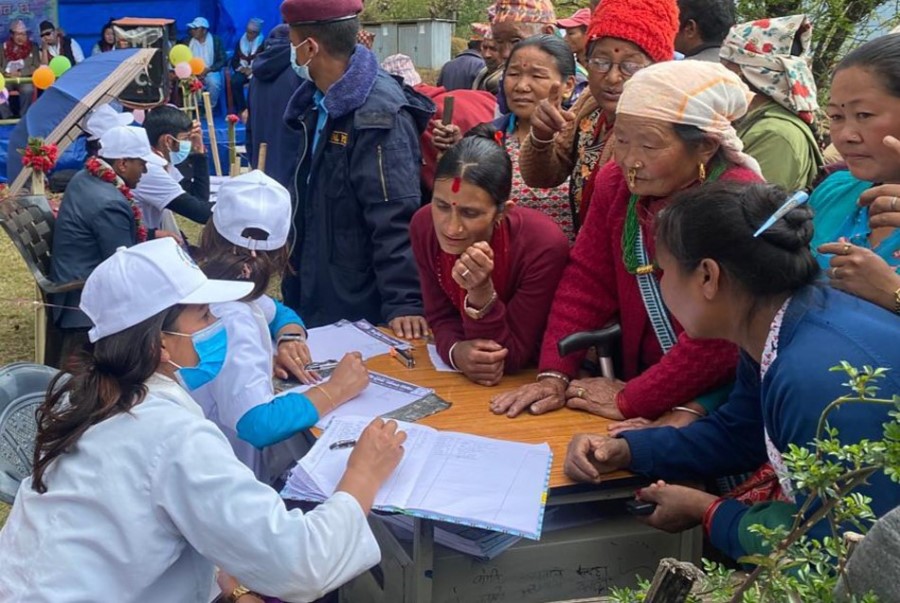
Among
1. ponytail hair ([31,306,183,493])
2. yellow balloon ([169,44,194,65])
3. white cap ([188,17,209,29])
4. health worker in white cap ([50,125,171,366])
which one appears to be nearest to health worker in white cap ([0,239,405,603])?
ponytail hair ([31,306,183,493])

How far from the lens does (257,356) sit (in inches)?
97.0

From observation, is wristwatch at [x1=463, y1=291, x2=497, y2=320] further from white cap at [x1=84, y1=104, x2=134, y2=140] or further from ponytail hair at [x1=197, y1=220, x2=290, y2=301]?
white cap at [x1=84, y1=104, x2=134, y2=140]

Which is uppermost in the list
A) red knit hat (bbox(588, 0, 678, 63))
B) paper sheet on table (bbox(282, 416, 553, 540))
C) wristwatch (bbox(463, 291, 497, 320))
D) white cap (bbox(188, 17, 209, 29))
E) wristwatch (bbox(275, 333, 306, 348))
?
red knit hat (bbox(588, 0, 678, 63))

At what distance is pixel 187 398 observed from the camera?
6.43ft

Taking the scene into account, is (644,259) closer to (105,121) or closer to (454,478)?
(454,478)

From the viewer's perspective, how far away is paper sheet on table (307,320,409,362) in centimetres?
295

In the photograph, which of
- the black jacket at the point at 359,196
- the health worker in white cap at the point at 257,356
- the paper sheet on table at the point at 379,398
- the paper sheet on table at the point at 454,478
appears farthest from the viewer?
the black jacket at the point at 359,196

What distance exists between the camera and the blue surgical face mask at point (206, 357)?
209 centimetres

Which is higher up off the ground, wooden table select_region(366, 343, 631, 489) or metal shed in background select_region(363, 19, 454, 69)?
wooden table select_region(366, 343, 631, 489)

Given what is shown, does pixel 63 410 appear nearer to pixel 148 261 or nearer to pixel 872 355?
pixel 148 261

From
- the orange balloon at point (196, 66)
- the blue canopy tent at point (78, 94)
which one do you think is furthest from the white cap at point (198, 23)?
the blue canopy tent at point (78, 94)

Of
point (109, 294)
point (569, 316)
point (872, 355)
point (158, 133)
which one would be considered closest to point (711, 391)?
point (569, 316)

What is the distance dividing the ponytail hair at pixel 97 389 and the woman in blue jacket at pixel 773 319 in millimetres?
1037

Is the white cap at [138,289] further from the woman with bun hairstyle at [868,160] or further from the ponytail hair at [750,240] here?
the woman with bun hairstyle at [868,160]
